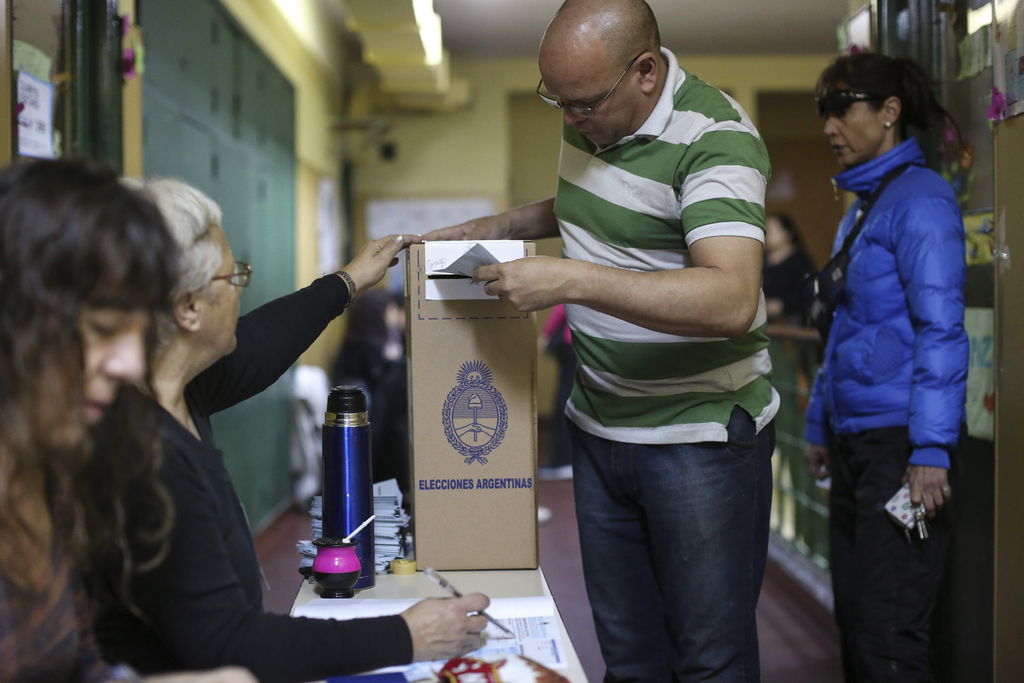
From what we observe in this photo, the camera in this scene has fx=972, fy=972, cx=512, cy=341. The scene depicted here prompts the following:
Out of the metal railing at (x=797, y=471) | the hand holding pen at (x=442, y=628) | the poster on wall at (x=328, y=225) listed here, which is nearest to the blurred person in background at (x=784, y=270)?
the metal railing at (x=797, y=471)

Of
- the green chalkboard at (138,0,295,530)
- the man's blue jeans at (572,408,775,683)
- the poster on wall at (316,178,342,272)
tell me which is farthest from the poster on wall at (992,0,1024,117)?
the poster on wall at (316,178,342,272)

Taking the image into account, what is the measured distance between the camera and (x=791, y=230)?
226 inches

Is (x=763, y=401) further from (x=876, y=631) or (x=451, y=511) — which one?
(x=876, y=631)

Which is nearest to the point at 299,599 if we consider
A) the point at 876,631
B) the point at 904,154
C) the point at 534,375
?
the point at 534,375

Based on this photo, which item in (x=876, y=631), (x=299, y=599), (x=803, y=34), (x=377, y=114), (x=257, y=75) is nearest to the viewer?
(x=299, y=599)

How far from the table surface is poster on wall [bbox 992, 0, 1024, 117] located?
1.28 meters

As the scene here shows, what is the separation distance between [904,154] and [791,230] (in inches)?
147

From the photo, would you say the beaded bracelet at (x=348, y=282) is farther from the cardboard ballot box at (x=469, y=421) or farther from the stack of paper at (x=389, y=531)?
the stack of paper at (x=389, y=531)

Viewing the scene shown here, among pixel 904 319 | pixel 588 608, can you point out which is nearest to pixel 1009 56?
pixel 904 319

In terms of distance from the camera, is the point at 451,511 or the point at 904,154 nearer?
the point at 451,511

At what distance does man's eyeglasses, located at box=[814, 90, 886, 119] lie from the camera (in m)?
2.10

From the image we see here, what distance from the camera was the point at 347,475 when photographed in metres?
1.50

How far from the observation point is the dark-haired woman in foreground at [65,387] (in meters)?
0.86

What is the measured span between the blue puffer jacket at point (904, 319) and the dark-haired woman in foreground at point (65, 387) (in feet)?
4.80
